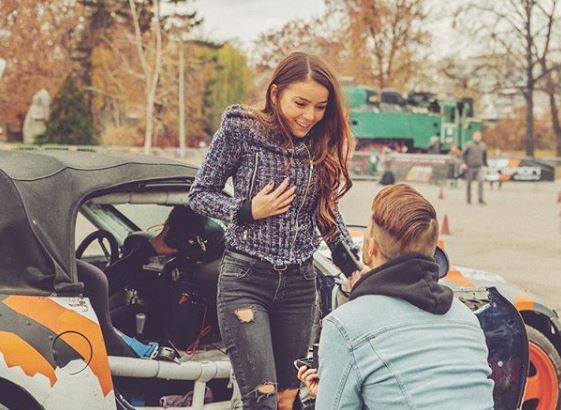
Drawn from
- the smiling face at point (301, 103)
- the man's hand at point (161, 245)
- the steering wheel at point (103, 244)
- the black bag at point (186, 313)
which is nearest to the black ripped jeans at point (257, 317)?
the smiling face at point (301, 103)

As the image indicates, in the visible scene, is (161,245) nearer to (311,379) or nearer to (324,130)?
(324,130)

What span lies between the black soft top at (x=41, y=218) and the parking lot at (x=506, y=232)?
18.2ft

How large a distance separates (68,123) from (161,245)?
40501 mm

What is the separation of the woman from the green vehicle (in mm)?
31987

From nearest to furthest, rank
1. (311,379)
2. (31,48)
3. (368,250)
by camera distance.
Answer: (368,250) → (311,379) → (31,48)

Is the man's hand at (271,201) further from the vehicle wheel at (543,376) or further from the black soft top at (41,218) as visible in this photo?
the vehicle wheel at (543,376)

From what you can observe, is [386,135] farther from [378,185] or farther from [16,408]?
[16,408]

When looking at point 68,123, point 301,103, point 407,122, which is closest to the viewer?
point 301,103

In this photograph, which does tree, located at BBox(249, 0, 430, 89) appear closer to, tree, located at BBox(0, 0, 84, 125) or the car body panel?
tree, located at BBox(0, 0, 84, 125)

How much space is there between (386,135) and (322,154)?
32.7 m

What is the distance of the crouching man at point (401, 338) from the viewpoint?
1782mm

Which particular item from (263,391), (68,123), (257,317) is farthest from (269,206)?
(68,123)

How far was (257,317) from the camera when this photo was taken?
2.62 meters

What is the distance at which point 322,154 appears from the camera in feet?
9.04
